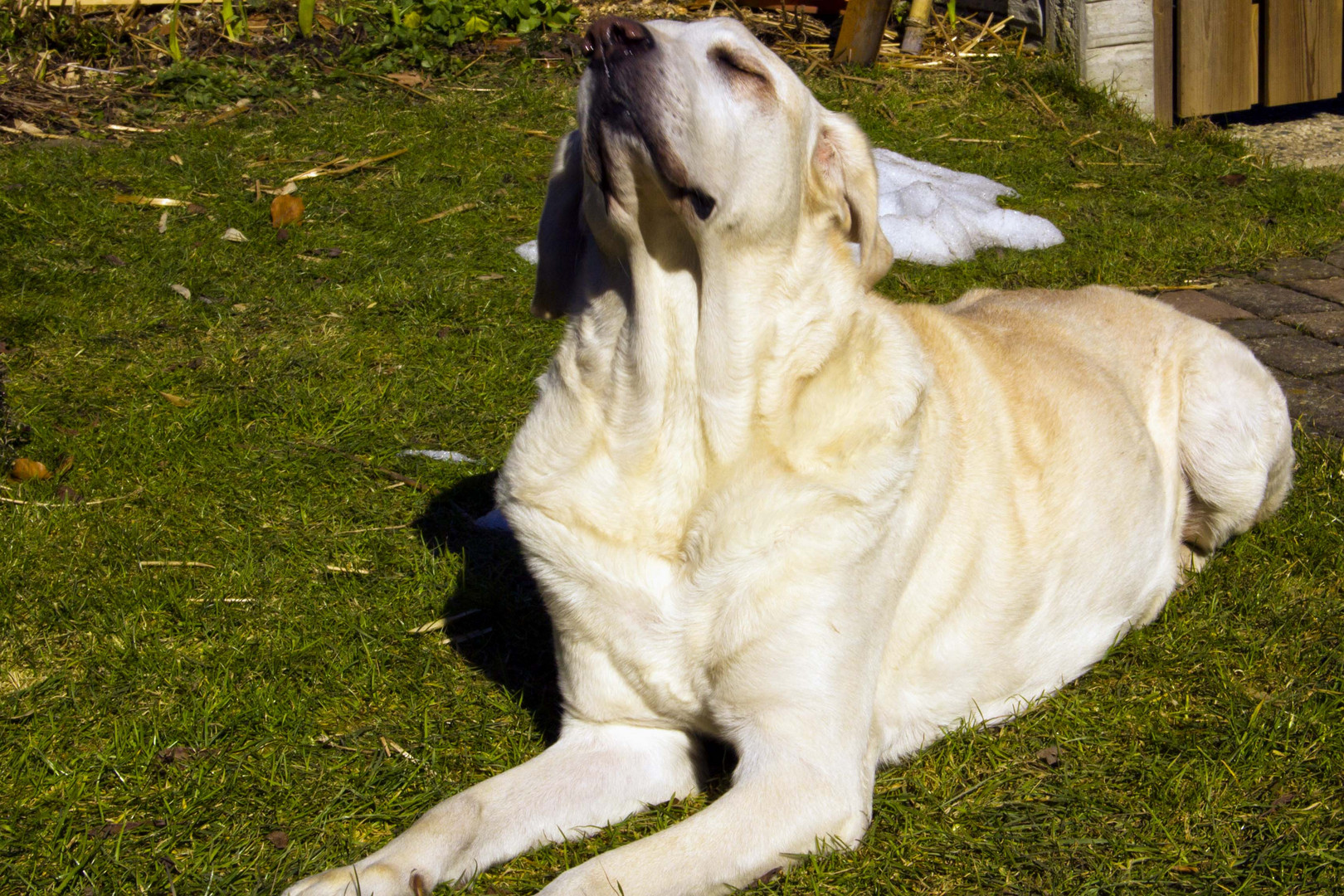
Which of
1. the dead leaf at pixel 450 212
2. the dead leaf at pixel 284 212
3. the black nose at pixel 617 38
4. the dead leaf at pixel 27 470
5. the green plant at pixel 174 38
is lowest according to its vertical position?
the dead leaf at pixel 27 470

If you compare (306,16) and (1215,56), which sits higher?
(306,16)

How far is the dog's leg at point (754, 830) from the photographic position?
7.52 ft

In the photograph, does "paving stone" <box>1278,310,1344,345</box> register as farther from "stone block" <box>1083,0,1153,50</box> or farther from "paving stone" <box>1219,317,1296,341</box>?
"stone block" <box>1083,0,1153,50</box>

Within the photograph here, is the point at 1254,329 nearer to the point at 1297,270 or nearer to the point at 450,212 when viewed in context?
the point at 1297,270

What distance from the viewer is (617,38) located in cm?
251

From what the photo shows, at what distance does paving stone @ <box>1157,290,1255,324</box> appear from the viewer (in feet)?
18.4

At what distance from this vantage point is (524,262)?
6066 mm

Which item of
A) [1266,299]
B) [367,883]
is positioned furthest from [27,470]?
[1266,299]

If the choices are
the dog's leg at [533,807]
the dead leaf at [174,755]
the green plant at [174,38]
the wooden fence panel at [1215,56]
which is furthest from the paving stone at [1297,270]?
the green plant at [174,38]

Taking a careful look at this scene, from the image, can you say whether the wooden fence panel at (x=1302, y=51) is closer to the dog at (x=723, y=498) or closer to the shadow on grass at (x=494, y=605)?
the dog at (x=723, y=498)

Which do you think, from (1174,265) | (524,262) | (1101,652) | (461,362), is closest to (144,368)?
(461,362)

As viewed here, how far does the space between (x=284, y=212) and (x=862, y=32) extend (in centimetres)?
450

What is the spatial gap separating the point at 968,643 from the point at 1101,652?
0.56 metres

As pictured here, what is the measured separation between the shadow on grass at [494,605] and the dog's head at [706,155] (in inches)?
42.1
